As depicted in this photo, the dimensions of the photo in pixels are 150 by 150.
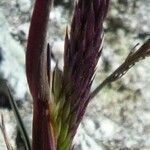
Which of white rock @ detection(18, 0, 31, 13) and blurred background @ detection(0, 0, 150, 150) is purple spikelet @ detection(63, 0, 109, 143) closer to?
blurred background @ detection(0, 0, 150, 150)

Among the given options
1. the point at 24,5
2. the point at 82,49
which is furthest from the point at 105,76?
the point at 82,49

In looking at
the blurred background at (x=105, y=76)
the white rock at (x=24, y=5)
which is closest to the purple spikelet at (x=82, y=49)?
the blurred background at (x=105, y=76)

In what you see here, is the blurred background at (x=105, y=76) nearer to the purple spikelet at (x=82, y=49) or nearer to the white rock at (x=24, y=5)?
the white rock at (x=24, y=5)

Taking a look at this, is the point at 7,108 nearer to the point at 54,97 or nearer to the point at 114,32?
the point at 114,32

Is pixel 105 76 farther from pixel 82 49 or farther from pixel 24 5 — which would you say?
pixel 82 49

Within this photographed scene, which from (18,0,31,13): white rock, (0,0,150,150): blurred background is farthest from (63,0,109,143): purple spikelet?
(18,0,31,13): white rock
